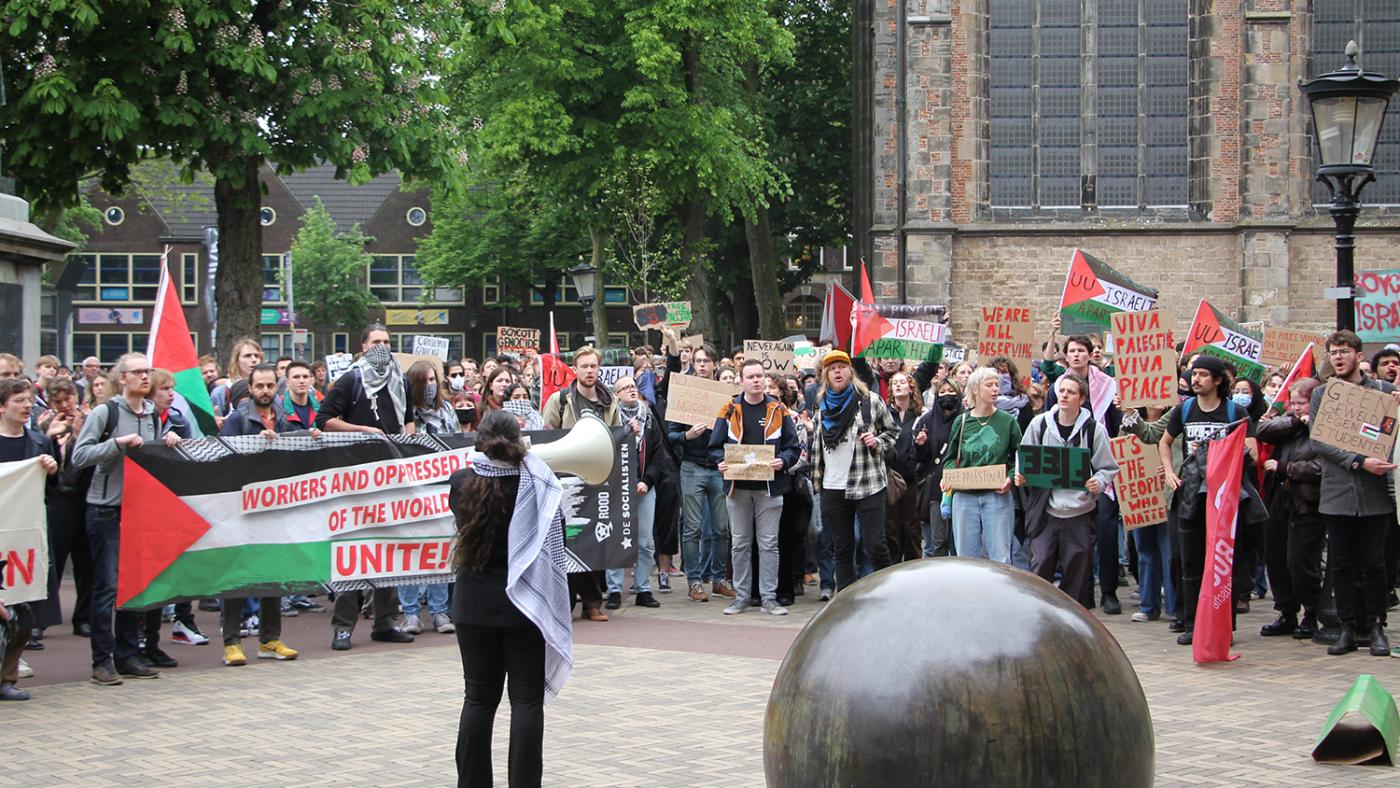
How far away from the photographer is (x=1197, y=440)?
10930mm


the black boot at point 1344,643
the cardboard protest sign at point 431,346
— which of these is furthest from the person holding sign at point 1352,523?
the cardboard protest sign at point 431,346

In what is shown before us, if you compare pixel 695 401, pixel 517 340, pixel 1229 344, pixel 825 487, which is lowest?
pixel 825 487

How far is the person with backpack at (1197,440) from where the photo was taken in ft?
35.6

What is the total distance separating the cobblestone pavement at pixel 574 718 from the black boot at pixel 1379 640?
0.54ft

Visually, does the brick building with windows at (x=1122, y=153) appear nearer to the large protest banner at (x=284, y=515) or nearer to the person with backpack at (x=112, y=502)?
the large protest banner at (x=284, y=515)

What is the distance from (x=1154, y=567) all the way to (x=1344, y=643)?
1.90 metres

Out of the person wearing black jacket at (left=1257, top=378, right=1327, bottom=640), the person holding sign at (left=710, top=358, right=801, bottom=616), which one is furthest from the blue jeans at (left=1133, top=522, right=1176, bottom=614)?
the person holding sign at (left=710, top=358, right=801, bottom=616)

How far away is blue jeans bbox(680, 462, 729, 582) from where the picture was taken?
539 inches

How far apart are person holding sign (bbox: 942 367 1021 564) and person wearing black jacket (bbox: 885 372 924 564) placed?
175cm

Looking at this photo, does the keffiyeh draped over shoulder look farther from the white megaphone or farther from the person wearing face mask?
the person wearing face mask

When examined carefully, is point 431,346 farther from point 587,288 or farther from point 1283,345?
point 587,288

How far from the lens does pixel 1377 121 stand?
13.1 metres

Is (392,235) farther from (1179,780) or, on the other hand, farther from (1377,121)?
(1179,780)

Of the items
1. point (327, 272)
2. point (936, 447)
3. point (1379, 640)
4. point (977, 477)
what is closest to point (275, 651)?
point (977, 477)
